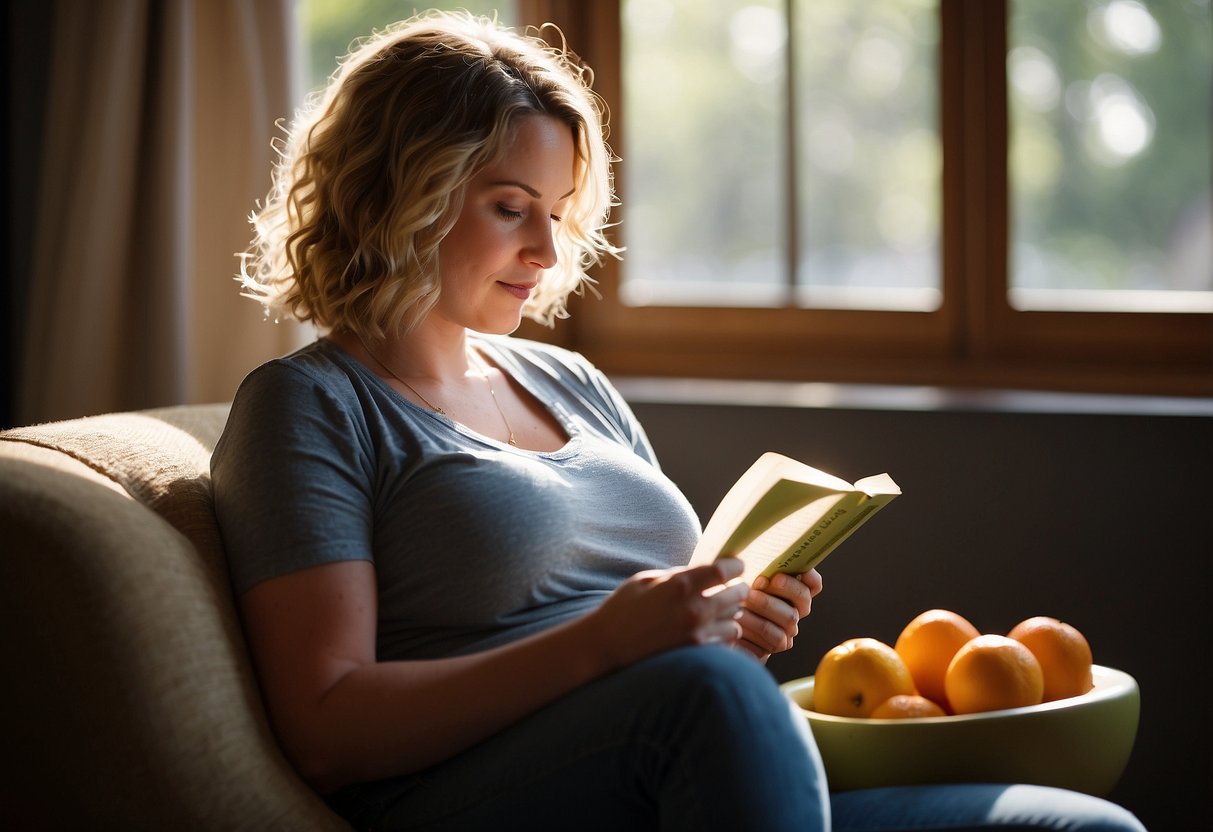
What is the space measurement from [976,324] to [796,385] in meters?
0.33

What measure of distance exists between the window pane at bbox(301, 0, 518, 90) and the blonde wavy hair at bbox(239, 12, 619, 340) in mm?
954

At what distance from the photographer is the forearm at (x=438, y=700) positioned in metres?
1.17

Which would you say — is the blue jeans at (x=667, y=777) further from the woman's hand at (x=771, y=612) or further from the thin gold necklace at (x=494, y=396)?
the thin gold necklace at (x=494, y=396)

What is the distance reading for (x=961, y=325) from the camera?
7.19 feet

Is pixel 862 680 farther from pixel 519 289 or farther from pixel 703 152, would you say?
pixel 703 152

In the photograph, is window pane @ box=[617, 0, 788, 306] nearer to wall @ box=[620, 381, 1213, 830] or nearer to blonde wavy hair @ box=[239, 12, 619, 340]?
wall @ box=[620, 381, 1213, 830]

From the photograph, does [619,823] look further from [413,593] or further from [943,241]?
[943,241]

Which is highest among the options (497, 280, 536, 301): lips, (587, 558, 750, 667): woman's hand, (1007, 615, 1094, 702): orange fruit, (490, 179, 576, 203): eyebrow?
(490, 179, 576, 203): eyebrow

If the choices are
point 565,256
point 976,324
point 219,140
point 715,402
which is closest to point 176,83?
point 219,140

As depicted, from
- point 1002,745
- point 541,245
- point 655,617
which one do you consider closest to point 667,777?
point 655,617

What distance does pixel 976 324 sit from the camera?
2170 mm

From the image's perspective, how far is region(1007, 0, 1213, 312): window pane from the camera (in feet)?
6.65

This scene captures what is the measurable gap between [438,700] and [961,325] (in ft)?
4.41

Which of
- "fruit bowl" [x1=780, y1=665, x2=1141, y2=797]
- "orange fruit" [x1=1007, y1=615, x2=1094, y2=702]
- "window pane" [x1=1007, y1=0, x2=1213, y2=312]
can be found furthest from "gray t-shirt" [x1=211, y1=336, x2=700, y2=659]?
"window pane" [x1=1007, y1=0, x2=1213, y2=312]
